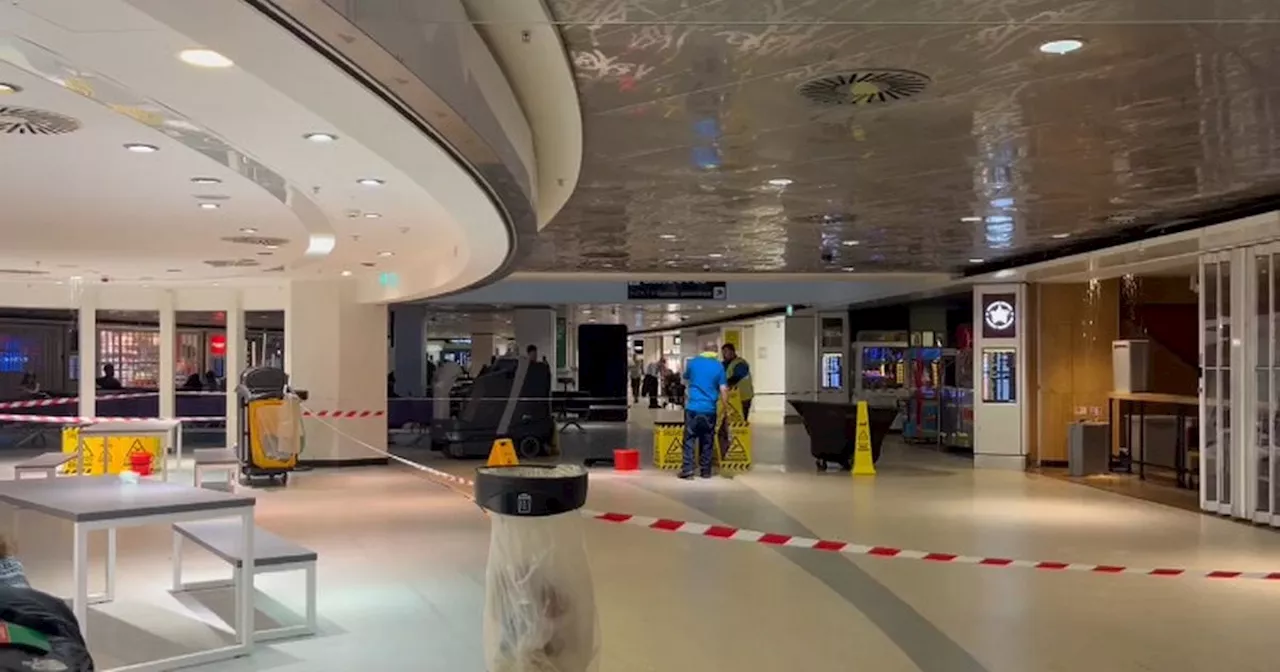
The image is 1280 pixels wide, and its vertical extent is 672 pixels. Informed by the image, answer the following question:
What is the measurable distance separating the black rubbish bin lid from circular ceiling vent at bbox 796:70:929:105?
7.27 ft

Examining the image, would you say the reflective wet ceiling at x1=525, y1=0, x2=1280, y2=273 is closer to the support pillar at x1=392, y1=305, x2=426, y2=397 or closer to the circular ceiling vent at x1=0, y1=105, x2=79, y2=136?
the circular ceiling vent at x1=0, y1=105, x2=79, y2=136

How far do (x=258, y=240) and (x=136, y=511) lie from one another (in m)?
5.86

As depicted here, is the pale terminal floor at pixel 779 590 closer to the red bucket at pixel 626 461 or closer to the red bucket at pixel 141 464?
the red bucket at pixel 141 464

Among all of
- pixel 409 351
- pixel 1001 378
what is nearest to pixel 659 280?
pixel 1001 378

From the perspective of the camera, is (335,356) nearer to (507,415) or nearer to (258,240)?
(507,415)

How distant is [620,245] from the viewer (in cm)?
1221

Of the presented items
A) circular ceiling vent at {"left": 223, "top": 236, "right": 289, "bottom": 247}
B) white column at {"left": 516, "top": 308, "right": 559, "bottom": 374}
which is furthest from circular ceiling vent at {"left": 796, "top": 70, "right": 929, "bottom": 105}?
white column at {"left": 516, "top": 308, "right": 559, "bottom": 374}

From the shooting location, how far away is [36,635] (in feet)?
7.55

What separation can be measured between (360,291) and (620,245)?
4.98m

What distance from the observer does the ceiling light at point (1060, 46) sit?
4457 millimetres

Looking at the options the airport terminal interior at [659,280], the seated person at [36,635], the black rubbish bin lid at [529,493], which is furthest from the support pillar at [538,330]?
the seated person at [36,635]

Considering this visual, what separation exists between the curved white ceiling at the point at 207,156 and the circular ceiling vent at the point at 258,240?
0.06m

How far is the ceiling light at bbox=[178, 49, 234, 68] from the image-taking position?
3.79 meters

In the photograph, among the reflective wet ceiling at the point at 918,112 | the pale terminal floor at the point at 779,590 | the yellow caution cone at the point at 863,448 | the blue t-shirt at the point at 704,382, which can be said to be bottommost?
the pale terminal floor at the point at 779,590
